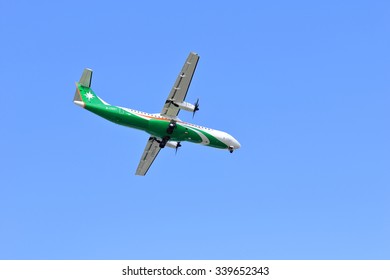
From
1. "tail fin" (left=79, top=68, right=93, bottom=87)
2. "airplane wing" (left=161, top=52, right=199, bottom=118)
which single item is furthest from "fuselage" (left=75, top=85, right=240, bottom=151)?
"airplane wing" (left=161, top=52, right=199, bottom=118)

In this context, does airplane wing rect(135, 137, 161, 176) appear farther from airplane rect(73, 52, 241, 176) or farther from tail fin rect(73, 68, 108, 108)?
tail fin rect(73, 68, 108, 108)

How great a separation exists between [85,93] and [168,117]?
27.3ft

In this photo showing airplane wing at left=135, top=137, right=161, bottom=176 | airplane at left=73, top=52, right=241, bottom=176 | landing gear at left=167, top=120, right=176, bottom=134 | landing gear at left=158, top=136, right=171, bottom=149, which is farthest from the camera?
airplane wing at left=135, top=137, right=161, bottom=176

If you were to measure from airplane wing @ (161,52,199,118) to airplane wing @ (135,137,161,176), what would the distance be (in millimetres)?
5860

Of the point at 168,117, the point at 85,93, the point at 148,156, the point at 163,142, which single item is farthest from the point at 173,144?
the point at 85,93

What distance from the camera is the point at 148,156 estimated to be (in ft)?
229

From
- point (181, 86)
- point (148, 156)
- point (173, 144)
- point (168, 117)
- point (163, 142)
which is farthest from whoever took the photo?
point (148, 156)

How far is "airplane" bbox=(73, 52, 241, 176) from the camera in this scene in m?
60.1

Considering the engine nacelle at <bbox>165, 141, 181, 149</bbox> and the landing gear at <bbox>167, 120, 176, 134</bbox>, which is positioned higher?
the engine nacelle at <bbox>165, 141, 181, 149</bbox>

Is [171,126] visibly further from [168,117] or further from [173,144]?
[173,144]

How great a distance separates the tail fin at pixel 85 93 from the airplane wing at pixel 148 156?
948cm
